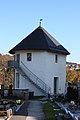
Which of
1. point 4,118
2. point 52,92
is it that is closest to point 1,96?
point 52,92

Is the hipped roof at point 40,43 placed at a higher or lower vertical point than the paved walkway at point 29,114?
higher

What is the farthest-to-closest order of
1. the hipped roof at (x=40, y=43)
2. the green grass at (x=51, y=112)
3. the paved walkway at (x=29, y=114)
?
the hipped roof at (x=40, y=43)
the paved walkway at (x=29, y=114)
the green grass at (x=51, y=112)

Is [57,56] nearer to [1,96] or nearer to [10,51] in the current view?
[10,51]

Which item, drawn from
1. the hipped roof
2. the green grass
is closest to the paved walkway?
the green grass

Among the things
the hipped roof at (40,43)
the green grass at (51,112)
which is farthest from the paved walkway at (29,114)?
the hipped roof at (40,43)

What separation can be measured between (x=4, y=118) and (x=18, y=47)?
29.1m

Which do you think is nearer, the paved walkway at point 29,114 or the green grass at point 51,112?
the green grass at point 51,112

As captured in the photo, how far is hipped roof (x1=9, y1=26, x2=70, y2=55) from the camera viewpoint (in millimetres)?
47284

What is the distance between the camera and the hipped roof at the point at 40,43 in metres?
47.3

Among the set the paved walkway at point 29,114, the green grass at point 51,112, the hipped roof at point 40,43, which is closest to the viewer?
the green grass at point 51,112

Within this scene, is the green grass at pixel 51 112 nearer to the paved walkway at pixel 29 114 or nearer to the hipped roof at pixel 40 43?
the paved walkway at pixel 29 114

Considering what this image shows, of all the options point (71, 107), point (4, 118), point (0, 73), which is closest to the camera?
point (4, 118)

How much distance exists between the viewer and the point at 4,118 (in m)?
19.9

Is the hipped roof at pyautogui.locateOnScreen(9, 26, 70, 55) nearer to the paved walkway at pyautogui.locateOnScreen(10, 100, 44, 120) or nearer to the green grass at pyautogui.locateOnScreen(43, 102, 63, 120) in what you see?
the green grass at pyautogui.locateOnScreen(43, 102, 63, 120)
